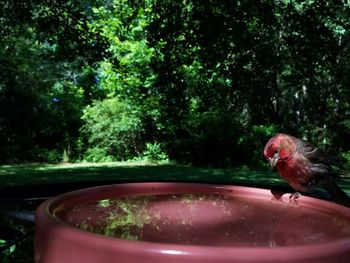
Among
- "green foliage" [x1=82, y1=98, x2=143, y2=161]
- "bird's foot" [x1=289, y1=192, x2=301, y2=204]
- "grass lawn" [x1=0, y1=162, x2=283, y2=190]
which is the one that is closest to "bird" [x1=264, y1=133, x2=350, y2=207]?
"bird's foot" [x1=289, y1=192, x2=301, y2=204]

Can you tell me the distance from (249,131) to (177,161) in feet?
8.77

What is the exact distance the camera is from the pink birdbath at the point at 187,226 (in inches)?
33.1

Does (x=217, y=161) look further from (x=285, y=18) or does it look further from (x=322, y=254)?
(x=322, y=254)

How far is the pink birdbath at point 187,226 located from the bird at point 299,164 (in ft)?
1.01

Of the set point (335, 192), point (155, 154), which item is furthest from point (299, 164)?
point (155, 154)

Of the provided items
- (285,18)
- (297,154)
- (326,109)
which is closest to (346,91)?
(326,109)

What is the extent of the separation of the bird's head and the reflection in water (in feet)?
1.10

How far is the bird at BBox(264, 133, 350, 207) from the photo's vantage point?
2064mm

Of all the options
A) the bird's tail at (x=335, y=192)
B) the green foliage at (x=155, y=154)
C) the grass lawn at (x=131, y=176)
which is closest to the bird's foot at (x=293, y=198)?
the bird's tail at (x=335, y=192)

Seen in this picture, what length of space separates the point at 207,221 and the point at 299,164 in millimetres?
994

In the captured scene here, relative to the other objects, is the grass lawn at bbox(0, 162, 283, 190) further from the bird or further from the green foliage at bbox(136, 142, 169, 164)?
the bird

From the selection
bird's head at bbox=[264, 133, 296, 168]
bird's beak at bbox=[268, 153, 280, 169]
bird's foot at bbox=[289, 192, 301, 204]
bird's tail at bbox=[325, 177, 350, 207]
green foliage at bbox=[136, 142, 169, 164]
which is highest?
bird's head at bbox=[264, 133, 296, 168]

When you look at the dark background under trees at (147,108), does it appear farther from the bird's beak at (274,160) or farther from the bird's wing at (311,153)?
the bird's beak at (274,160)

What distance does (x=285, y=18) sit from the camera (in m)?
9.49
